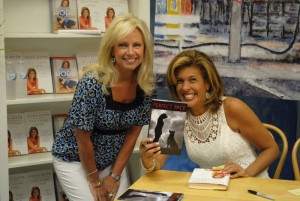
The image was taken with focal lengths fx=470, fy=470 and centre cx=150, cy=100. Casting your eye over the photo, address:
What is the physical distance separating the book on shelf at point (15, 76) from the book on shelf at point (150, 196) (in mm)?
1432

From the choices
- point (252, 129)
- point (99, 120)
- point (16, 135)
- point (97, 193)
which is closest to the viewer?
point (252, 129)

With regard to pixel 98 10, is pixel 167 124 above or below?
below

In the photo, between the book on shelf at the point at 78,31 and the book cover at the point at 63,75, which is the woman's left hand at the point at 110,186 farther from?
the book on shelf at the point at 78,31

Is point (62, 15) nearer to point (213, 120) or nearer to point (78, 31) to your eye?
point (78, 31)

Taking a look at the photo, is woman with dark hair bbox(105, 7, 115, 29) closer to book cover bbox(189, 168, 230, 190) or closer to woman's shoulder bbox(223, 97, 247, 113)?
woman's shoulder bbox(223, 97, 247, 113)

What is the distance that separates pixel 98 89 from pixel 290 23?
1.32 m

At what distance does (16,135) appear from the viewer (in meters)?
3.16

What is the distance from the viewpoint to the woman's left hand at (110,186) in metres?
2.69

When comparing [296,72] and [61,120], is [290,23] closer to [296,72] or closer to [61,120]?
[296,72]

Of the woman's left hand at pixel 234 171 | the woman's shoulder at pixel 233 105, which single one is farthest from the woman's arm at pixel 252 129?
the woman's left hand at pixel 234 171

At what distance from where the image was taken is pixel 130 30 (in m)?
2.40

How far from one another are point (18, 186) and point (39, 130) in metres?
0.41

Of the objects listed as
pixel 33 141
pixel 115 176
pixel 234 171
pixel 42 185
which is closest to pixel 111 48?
pixel 115 176

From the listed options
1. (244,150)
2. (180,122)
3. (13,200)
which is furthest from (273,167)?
(13,200)
